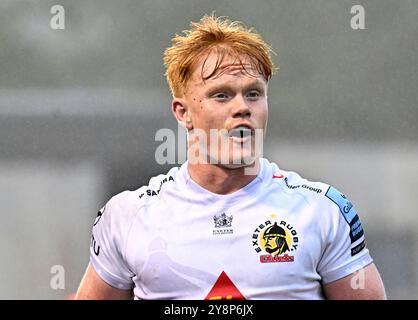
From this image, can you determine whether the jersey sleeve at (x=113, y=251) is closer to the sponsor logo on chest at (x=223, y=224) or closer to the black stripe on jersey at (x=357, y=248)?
the sponsor logo on chest at (x=223, y=224)

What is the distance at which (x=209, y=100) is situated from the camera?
354cm

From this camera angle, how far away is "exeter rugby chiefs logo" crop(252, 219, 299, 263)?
137 inches

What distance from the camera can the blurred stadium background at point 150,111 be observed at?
5.40m

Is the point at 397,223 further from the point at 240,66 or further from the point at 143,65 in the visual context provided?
the point at 240,66

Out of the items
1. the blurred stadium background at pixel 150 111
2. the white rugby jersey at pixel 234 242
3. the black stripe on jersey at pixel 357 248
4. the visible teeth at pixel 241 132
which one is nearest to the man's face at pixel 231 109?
the visible teeth at pixel 241 132

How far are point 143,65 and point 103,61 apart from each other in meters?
0.34

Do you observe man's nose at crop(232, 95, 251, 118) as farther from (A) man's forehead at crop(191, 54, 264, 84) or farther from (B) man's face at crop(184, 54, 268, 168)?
(A) man's forehead at crop(191, 54, 264, 84)

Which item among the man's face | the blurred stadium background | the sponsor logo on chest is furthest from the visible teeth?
the blurred stadium background

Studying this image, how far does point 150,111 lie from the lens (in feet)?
17.9

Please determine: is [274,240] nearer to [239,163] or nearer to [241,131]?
[239,163]

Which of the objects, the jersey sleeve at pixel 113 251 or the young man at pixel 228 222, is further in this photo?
the jersey sleeve at pixel 113 251

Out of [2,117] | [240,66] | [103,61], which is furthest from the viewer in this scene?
[103,61]

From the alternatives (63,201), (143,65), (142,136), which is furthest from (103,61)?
(63,201)

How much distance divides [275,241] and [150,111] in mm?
2206
